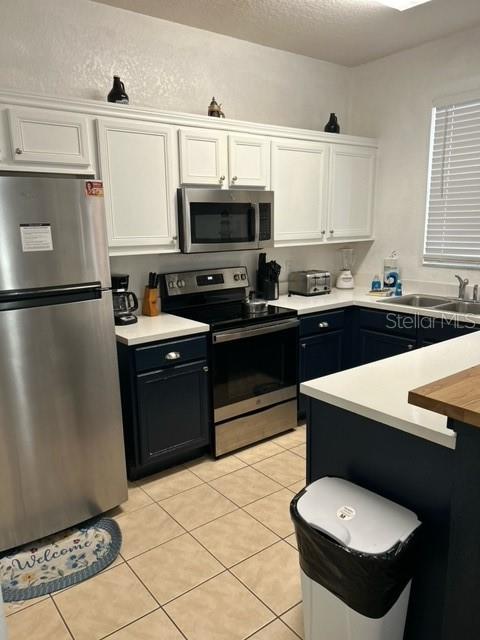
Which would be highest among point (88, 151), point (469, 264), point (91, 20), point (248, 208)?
point (91, 20)

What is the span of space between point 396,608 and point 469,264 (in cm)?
279

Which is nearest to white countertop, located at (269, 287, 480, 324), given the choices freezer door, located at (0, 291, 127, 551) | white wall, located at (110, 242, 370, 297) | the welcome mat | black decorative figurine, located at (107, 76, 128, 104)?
white wall, located at (110, 242, 370, 297)

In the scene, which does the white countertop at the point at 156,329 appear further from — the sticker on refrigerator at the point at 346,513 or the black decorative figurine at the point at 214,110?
the sticker on refrigerator at the point at 346,513

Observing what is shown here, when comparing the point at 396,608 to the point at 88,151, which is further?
the point at 88,151

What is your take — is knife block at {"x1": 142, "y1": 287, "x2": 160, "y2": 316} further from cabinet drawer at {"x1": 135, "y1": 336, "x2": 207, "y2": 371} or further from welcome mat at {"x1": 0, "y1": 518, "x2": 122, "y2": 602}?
welcome mat at {"x1": 0, "y1": 518, "x2": 122, "y2": 602}

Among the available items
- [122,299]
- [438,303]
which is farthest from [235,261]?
[438,303]

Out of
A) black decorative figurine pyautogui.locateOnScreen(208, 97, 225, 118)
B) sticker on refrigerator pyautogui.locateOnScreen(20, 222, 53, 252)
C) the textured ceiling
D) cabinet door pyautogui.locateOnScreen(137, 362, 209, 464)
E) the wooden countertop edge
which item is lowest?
cabinet door pyautogui.locateOnScreen(137, 362, 209, 464)

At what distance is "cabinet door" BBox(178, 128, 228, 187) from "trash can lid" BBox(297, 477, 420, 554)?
2068 mm

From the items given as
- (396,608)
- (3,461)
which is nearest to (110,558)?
(3,461)

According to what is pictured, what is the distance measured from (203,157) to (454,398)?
89.3 inches

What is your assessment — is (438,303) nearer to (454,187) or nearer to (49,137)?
(454,187)

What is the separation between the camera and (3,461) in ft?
6.70

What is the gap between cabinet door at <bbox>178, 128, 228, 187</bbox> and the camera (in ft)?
9.27

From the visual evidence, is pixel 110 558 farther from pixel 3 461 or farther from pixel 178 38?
pixel 178 38
